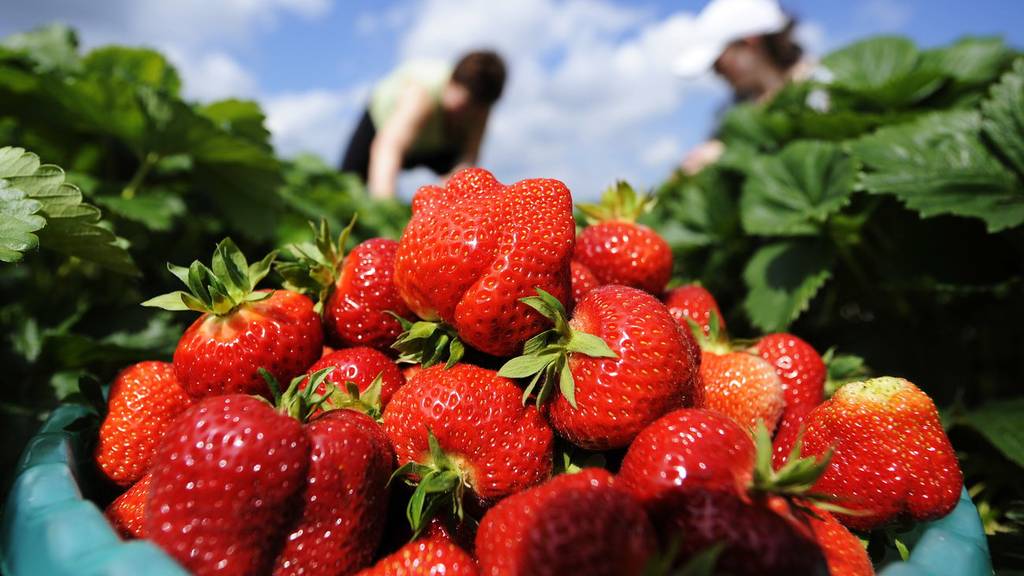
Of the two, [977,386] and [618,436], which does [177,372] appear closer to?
[618,436]

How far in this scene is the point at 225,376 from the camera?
92cm

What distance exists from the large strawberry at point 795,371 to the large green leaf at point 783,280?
53 cm

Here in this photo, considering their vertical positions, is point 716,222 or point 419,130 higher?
point 419,130

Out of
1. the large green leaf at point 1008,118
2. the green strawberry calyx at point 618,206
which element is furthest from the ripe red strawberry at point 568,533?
the large green leaf at point 1008,118

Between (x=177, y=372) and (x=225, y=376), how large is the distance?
0.09m

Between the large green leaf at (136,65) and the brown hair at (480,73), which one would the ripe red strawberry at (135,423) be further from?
the brown hair at (480,73)

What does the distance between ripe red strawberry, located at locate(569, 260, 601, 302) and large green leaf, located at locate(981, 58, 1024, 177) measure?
46.4 inches

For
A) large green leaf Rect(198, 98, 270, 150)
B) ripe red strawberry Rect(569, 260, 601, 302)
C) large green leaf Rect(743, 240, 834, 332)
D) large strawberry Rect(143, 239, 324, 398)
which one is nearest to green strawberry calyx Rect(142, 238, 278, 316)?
large strawberry Rect(143, 239, 324, 398)

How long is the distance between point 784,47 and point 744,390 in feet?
11.1

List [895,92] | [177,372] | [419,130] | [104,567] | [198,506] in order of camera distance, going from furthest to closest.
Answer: [419,130]
[895,92]
[177,372]
[198,506]
[104,567]

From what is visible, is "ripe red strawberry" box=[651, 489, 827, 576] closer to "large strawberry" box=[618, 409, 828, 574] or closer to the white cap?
"large strawberry" box=[618, 409, 828, 574]

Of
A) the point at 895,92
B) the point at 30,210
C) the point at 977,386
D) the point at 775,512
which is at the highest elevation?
the point at 895,92

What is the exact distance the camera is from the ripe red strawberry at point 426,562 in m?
0.76

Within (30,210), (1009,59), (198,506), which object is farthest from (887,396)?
(1009,59)
